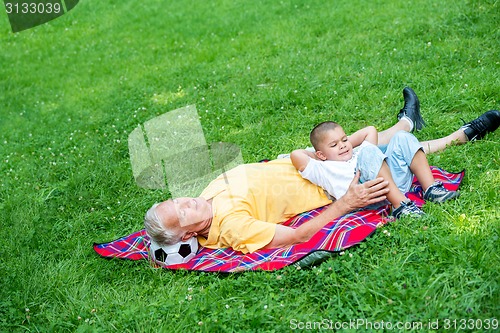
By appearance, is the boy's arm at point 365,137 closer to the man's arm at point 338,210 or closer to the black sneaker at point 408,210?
the man's arm at point 338,210

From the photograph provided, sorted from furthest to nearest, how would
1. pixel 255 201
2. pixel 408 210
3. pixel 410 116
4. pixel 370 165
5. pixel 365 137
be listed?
1. pixel 410 116
2. pixel 365 137
3. pixel 255 201
4. pixel 370 165
5. pixel 408 210

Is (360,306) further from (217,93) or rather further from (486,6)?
(486,6)

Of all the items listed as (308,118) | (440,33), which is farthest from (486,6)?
(308,118)

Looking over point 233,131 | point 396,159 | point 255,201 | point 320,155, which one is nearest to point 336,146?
point 320,155

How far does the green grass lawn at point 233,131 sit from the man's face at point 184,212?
0.40m

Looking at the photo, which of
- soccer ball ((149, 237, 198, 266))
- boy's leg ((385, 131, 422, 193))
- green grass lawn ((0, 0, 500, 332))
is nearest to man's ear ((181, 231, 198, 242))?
soccer ball ((149, 237, 198, 266))

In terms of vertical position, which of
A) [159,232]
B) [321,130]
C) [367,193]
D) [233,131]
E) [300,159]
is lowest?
[233,131]

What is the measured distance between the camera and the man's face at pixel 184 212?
4.43 m

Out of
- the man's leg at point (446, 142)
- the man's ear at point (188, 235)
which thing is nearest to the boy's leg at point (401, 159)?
the man's leg at point (446, 142)

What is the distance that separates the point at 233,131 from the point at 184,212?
2.51m

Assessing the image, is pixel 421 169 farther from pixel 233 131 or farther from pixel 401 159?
pixel 233 131

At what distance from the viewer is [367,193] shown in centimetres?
434

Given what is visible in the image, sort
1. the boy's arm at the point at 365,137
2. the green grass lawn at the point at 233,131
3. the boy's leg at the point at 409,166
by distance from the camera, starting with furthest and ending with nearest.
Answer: the boy's arm at the point at 365,137 → the boy's leg at the point at 409,166 → the green grass lawn at the point at 233,131

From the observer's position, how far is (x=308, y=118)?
667 cm
